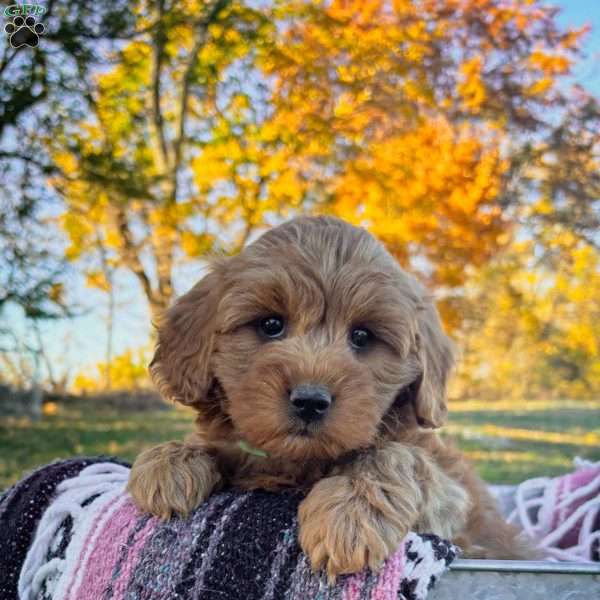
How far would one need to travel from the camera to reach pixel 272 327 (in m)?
1.94

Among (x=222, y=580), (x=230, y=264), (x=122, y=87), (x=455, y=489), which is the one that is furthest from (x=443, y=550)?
(x=122, y=87)

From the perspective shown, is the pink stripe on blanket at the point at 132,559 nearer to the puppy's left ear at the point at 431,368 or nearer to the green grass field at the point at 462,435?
the puppy's left ear at the point at 431,368

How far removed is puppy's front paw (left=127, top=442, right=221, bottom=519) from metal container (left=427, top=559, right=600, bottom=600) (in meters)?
0.63

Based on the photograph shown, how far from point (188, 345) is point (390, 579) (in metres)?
0.88

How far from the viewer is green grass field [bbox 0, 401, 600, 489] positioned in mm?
6305

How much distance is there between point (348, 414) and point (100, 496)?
818 mm

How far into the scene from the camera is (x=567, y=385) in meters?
10.9

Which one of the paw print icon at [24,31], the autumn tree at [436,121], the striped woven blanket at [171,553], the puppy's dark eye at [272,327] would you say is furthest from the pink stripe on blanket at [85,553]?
the autumn tree at [436,121]

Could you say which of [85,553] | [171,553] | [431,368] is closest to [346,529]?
[171,553]

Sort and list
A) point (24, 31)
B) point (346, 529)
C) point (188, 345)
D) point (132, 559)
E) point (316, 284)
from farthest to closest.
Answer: point (24, 31)
point (188, 345)
point (316, 284)
point (132, 559)
point (346, 529)

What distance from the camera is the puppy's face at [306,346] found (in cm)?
170

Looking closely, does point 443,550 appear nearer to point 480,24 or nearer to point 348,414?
point 348,414

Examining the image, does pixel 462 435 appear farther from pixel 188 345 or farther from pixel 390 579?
pixel 390 579

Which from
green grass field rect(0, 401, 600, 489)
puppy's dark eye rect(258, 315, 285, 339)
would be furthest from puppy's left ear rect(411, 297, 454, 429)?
green grass field rect(0, 401, 600, 489)
